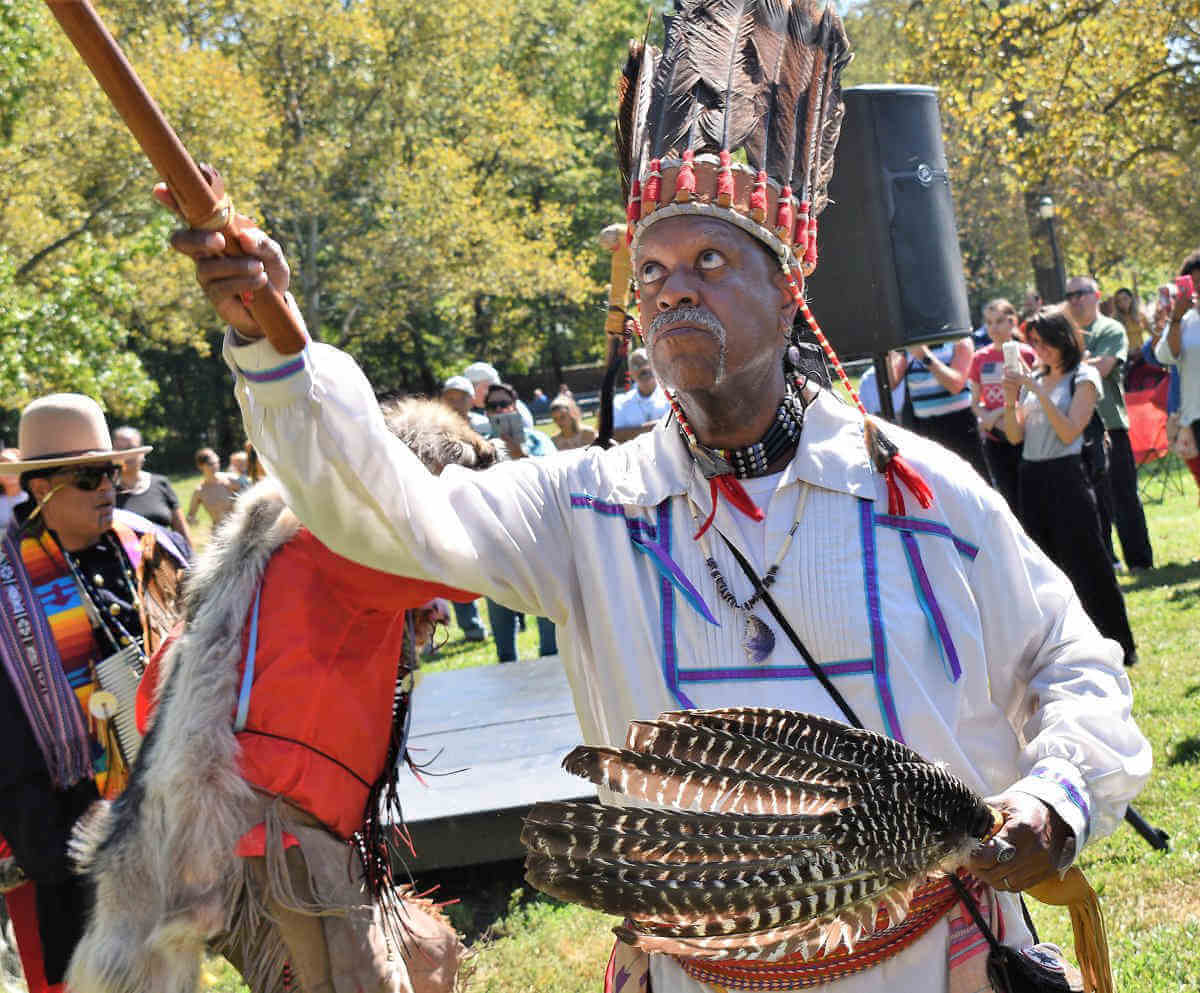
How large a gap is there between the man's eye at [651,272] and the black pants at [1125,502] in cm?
784

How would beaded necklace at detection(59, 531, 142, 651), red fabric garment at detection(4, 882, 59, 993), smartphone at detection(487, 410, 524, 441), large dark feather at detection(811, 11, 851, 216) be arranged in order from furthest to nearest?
smartphone at detection(487, 410, 524, 441) → beaded necklace at detection(59, 531, 142, 651) → red fabric garment at detection(4, 882, 59, 993) → large dark feather at detection(811, 11, 851, 216)

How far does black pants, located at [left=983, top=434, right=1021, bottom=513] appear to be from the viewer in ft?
28.1

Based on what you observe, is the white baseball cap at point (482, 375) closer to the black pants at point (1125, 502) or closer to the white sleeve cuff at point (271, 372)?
the black pants at point (1125, 502)

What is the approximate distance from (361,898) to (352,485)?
5.24ft

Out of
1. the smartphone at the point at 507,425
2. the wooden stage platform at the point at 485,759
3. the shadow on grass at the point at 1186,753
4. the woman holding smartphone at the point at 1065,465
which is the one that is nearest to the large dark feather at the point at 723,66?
the wooden stage platform at the point at 485,759

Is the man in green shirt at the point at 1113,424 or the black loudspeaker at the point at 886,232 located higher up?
the black loudspeaker at the point at 886,232

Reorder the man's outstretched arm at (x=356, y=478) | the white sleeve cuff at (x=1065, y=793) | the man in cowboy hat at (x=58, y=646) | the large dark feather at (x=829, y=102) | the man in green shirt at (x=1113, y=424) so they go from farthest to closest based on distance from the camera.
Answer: the man in green shirt at (x=1113, y=424)
the man in cowboy hat at (x=58, y=646)
the large dark feather at (x=829, y=102)
the white sleeve cuff at (x=1065, y=793)
the man's outstretched arm at (x=356, y=478)

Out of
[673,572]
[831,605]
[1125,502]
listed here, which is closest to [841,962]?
[831,605]

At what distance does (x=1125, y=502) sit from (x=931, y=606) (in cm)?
813

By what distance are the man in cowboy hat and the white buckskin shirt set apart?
2119mm

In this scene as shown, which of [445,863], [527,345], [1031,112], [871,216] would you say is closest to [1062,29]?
[1031,112]

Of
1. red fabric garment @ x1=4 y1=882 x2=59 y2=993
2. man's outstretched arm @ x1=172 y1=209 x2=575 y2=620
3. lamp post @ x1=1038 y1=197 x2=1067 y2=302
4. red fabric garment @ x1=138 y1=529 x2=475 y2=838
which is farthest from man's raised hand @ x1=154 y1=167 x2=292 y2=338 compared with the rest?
lamp post @ x1=1038 y1=197 x2=1067 y2=302

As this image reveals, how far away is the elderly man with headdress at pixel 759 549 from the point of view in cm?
193

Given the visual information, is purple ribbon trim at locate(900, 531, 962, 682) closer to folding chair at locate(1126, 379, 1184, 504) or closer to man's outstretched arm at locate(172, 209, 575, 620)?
man's outstretched arm at locate(172, 209, 575, 620)
